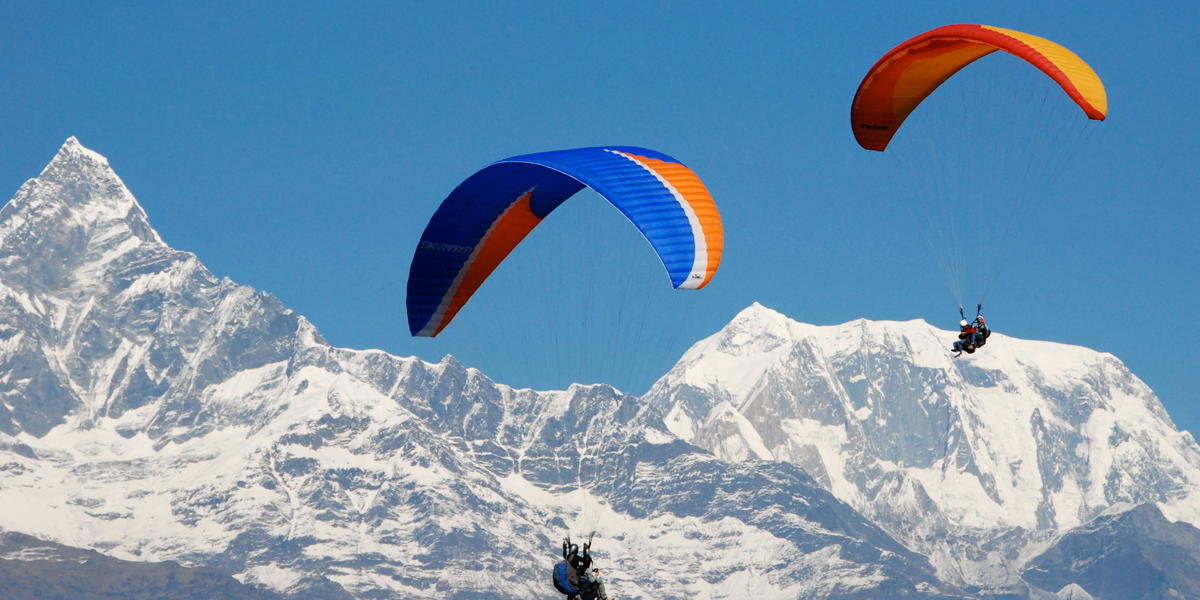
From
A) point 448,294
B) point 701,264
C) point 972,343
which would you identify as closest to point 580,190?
point 448,294

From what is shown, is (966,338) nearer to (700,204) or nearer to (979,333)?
(979,333)

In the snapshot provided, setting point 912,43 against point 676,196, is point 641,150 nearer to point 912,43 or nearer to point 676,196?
point 676,196

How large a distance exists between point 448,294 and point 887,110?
14.1 meters

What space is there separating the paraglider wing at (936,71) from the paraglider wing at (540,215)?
7.30 metres

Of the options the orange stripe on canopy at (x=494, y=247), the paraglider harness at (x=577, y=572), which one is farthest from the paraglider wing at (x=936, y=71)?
the paraglider harness at (x=577, y=572)

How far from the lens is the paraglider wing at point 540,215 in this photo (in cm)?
3825

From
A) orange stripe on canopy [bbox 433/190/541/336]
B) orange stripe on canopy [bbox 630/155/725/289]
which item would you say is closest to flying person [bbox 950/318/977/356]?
orange stripe on canopy [bbox 630/155/725/289]

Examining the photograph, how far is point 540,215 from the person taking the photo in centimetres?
→ 4669

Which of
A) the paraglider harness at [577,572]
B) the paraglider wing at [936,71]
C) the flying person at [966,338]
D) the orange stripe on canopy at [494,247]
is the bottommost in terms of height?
the paraglider harness at [577,572]

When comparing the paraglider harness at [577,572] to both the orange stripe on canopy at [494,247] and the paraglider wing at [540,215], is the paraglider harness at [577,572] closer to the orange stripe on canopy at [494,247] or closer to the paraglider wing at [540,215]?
the paraglider wing at [540,215]

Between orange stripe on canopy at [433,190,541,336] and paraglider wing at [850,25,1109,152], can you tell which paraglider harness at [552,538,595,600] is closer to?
orange stripe on canopy at [433,190,541,336]

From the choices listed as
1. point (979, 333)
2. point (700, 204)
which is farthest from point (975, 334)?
point (700, 204)

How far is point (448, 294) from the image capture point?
46.4 m

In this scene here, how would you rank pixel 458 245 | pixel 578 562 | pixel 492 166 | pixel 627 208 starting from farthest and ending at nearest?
pixel 458 245, pixel 492 166, pixel 627 208, pixel 578 562
